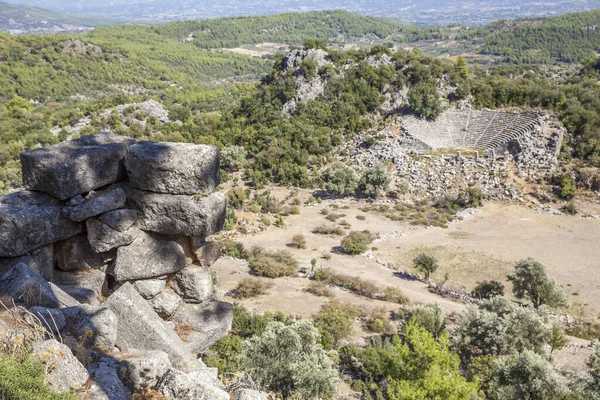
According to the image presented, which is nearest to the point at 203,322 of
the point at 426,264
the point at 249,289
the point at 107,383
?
the point at 107,383

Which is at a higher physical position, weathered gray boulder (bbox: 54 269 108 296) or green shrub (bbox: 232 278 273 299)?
weathered gray boulder (bbox: 54 269 108 296)

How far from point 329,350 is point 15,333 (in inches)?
472

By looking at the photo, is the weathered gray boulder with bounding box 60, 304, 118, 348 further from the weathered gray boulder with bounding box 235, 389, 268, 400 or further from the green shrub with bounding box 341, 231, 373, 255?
the green shrub with bounding box 341, 231, 373, 255

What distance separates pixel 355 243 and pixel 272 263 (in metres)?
6.17

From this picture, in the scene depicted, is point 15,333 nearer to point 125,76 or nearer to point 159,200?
point 159,200

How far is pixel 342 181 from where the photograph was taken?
34781 millimetres

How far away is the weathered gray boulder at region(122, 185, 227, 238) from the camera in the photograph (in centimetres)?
779

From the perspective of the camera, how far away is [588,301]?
2033cm

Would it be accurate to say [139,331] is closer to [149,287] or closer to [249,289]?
[149,287]

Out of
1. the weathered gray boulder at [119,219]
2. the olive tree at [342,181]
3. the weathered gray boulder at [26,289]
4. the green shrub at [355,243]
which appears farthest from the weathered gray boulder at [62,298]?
the olive tree at [342,181]

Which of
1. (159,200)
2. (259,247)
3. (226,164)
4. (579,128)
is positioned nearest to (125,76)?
(226,164)

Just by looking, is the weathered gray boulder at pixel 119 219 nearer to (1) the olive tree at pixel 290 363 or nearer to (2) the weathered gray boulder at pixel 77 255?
(2) the weathered gray boulder at pixel 77 255

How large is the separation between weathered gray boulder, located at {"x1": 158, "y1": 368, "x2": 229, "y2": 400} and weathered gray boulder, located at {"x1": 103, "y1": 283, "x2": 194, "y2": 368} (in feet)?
4.86

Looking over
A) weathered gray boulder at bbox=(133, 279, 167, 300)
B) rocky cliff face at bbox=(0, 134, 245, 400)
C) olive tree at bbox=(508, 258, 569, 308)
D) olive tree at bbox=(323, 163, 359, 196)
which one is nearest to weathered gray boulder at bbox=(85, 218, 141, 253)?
rocky cliff face at bbox=(0, 134, 245, 400)
